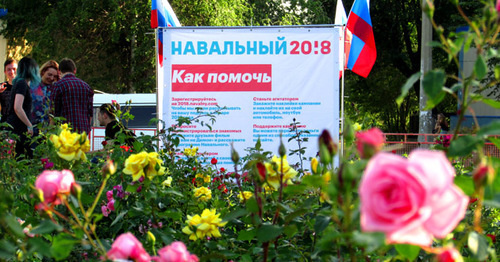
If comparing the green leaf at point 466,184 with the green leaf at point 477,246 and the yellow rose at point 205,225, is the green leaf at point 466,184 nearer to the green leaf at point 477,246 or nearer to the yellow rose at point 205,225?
the green leaf at point 477,246

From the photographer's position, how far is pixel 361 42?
7902 mm

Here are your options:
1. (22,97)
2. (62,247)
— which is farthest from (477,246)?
(22,97)

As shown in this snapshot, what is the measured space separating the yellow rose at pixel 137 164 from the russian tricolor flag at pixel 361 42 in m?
6.20

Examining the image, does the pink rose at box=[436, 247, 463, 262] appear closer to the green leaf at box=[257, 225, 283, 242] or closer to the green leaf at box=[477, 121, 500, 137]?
the green leaf at box=[477, 121, 500, 137]

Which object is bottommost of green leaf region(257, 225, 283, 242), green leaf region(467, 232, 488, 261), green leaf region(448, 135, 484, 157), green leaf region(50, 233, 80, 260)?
green leaf region(257, 225, 283, 242)

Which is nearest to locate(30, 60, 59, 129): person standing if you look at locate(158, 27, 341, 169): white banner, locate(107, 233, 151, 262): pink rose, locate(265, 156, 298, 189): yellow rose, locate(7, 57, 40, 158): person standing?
locate(7, 57, 40, 158): person standing

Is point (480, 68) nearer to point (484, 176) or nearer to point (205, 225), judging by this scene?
point (484, 176)

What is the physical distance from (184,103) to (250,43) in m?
0.95

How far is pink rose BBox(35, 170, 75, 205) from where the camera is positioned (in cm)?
122

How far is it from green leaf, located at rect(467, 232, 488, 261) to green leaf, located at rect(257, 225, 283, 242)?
0.50m

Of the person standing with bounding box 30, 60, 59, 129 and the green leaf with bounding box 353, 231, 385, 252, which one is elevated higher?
the person standing with bounding box 30, 60, 59, 129

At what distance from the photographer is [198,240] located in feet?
6.08

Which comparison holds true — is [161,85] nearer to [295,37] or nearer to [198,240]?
[295,37]

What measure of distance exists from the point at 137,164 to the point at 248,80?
5.17 meters
